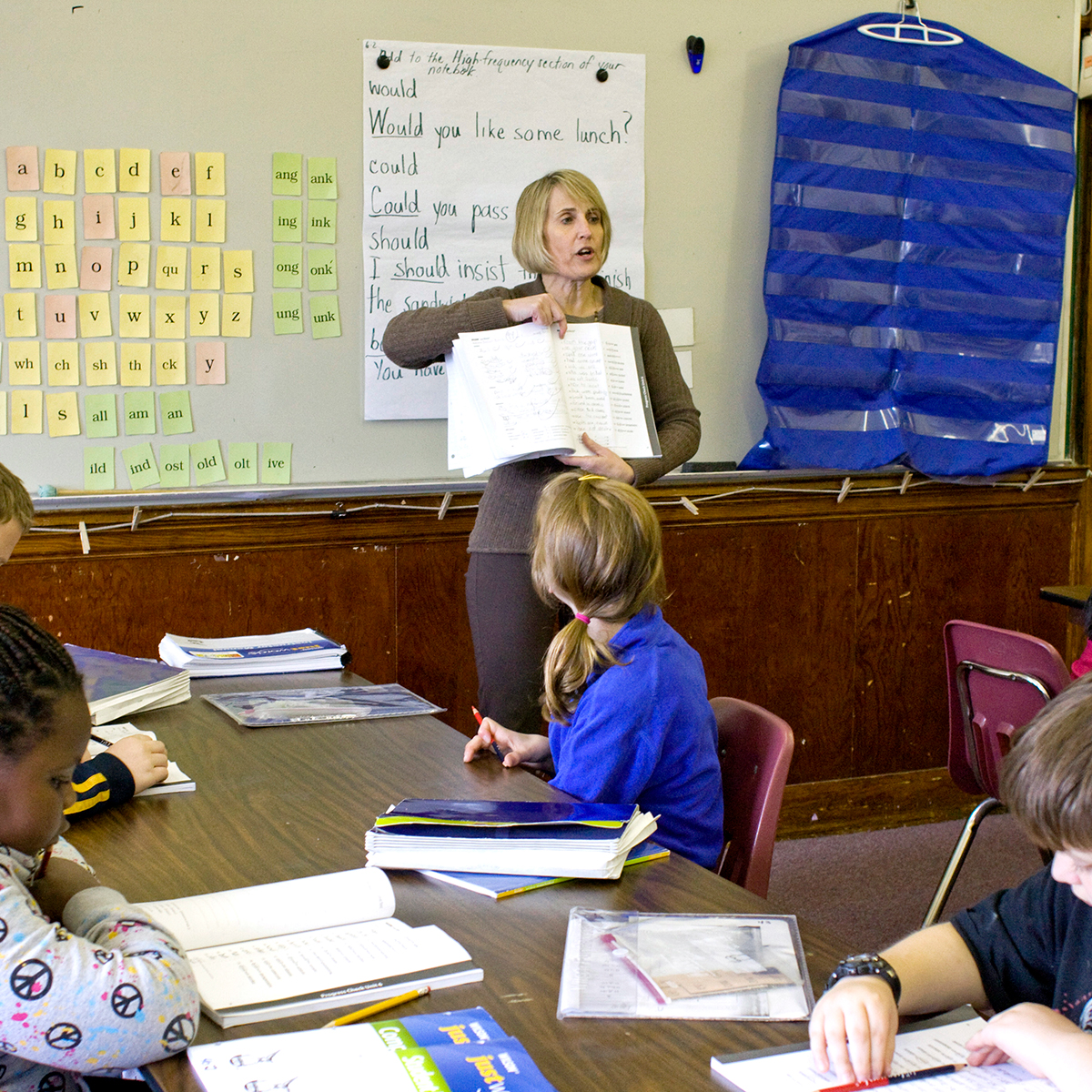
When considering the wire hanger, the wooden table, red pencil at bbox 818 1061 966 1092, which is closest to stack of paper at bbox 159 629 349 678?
the wooden table

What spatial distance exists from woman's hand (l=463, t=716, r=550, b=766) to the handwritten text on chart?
1.44m

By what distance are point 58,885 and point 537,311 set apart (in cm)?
152

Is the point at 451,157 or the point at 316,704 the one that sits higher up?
the point at 451,157

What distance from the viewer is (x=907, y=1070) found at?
2.90ft

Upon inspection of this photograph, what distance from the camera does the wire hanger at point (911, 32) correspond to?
3422 mm

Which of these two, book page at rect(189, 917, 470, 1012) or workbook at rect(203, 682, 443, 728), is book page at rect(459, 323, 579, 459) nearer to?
workbook at rect(203, 682, 443, 728)

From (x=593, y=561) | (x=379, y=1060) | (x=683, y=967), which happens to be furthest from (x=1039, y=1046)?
(x=593, y=561)

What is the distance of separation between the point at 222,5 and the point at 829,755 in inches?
102

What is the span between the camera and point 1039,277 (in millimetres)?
3654

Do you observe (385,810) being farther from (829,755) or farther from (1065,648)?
(1065,648)

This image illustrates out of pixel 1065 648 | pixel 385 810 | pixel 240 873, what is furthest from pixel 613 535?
pixel 1065 648

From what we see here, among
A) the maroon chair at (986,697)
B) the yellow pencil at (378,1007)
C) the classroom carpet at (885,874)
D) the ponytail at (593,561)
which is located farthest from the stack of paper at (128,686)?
the classroom carpet at (885,874)

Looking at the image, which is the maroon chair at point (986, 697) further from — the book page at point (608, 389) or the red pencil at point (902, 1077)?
the red pencil at point (902, 1077)

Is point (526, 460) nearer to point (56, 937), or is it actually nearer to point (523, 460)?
point (523, 460)
